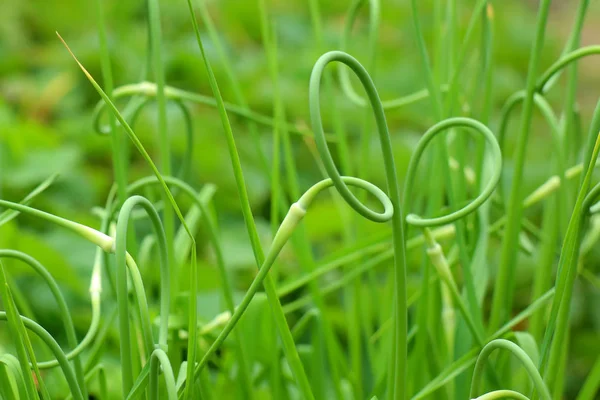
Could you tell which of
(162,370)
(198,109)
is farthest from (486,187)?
(198,109)

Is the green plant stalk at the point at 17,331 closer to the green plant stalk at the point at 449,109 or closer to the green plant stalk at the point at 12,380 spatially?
the green plant stalk at the point at 12,380

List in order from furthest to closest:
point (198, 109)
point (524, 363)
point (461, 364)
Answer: point (198, 109)
point (461, 364)
point (524, 363)

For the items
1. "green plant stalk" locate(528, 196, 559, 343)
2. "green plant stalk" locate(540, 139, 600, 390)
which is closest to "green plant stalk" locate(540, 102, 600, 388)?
"green plant stalk" locate(540, 139, 600, 390)

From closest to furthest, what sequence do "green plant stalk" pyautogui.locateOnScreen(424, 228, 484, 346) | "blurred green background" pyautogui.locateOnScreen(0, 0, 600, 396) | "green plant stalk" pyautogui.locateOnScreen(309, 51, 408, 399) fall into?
"green plant stalk" pyautogui.locateOnScreen(309, 51, 408, 399) < "green plant stalk" pyautogui.locateOnScreen(424, 228, 484, 346) < "blurred green background" pyautogui.locateOnScreen(0, 0, 600, 396)

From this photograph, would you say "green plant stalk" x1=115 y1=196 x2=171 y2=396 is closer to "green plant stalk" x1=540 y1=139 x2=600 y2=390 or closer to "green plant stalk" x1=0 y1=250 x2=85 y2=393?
"green plant stalk" x1=0 y1=250 x2=85 y2=393

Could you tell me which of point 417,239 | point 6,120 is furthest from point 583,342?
point 6,120

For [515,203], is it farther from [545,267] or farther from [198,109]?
[198,109]

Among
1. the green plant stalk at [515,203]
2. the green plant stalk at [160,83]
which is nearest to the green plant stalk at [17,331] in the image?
the green plant stalk at [160,83]
